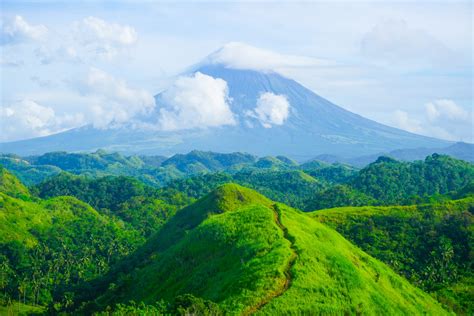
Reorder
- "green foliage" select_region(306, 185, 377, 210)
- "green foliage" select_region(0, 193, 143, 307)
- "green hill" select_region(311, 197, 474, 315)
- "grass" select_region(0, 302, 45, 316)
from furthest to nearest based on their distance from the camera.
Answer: "green foliage" select_region(306, 185, 377, 210) < "green foliage" select_region(0, 193, 143, 307) < "grass" select_region(0, 302, 45, 316) < "green hill" select_region(311, 197, 474, 315)

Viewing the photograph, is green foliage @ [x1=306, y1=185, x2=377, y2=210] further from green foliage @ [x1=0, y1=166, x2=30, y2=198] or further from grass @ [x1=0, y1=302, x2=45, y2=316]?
green foliage @ [x1=0, y1=166, x2=30, y2=198]

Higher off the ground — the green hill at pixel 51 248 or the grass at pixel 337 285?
the grass at pixel 337 285

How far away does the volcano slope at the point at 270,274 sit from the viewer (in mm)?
35688

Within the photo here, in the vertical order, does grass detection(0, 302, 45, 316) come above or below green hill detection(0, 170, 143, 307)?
below

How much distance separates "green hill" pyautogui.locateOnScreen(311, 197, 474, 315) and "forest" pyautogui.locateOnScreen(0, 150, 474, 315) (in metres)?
0.19

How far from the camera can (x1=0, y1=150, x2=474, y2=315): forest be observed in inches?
1494

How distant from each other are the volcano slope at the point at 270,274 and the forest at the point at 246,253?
0.13 metres

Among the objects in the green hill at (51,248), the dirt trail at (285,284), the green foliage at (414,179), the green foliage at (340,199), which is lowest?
the green hill at (51,248)

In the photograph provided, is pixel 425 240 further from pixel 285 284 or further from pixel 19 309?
pixel 19 309

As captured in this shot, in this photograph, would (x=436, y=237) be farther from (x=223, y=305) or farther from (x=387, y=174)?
(x=387, y=174)

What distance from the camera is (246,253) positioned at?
142 ft

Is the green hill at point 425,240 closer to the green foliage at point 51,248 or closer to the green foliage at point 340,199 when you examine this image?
the green foliage at point 340,199

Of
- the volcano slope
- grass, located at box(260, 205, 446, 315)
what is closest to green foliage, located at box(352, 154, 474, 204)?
grass, located at box(260, 205, 446, 315)

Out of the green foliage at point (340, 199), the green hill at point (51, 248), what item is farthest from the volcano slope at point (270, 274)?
the green foliage at point (340, 199)
